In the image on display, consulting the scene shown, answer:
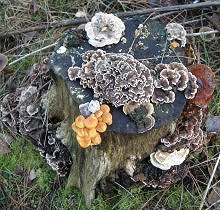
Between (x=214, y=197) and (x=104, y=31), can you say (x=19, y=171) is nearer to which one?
(x=104, y=31)

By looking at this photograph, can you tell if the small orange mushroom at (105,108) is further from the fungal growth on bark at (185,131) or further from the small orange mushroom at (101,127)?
the fungal growth on bark at (185,131)

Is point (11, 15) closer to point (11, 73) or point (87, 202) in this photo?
point (11, 73)

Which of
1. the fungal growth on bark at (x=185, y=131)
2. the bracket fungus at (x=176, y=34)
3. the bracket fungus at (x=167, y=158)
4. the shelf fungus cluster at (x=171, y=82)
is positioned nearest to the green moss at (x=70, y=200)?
the bracket fungus at (x=167, y=158)

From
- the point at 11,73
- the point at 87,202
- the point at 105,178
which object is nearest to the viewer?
the point at 105,178

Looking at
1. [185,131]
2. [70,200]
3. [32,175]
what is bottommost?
[70,200]

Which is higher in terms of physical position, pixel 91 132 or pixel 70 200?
pixel 91 132

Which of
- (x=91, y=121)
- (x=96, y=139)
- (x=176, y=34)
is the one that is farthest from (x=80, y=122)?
(x=176, y=34)

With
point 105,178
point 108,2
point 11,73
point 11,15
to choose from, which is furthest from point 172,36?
point 11,15
